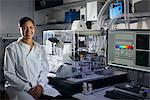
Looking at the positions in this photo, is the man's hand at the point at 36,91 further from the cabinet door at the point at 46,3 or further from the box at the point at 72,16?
the cabinet door at the point at 46,3

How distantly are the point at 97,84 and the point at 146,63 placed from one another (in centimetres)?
47

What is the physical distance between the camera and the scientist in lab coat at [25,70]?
1.74 metres

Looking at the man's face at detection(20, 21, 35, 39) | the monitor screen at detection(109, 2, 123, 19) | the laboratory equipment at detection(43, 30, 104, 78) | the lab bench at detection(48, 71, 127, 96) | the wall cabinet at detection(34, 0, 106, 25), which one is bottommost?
the lab bench at detection(48, 71, 127, 96)

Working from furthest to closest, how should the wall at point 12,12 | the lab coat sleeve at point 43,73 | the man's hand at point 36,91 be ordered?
the wall at point 12,12 < the lab coat sleeve at point 43,73 < the man's hand at point 36,91

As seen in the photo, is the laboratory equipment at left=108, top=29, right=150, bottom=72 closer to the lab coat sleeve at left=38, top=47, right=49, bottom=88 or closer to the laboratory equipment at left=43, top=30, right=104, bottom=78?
the laboratory equipment at left=43, top=30, right=104, bottom=78

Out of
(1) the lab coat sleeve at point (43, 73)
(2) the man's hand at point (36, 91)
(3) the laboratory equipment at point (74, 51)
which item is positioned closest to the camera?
(2) the man's hand at point (36, 91)

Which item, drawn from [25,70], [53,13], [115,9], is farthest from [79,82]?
[53,13]

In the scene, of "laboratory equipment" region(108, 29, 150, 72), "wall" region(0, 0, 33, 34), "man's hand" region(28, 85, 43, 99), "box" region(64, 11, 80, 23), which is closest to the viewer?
"laboratory equipment" region(108, 29, 150, 72)

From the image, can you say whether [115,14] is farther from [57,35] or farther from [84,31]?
[57,35]

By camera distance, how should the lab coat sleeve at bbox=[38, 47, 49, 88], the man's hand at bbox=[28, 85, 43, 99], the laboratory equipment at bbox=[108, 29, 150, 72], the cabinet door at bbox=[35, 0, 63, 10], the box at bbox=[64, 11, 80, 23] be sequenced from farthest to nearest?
1. the cabinet door at bbox=[35, 0, 63, 10]
2. the box at bbox=[64, 11, 80, 23]
3. the lab coat sleeve at bbox=[38, 47, 49, 88]
4. the man's hand at bbox=[28, 85, 43, 99]
5. the laboratory equipment at bbox=[108, 29, 150, 72]

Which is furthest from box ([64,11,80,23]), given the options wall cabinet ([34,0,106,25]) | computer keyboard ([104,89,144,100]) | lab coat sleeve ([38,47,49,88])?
computer keyboard ([104,89,144,100])

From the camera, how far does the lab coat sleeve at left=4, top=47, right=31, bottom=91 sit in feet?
5.65

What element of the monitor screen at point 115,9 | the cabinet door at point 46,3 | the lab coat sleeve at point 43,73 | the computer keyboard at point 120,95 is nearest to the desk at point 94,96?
the computer keyboard at point 120,95

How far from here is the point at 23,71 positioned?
70.3 inches
